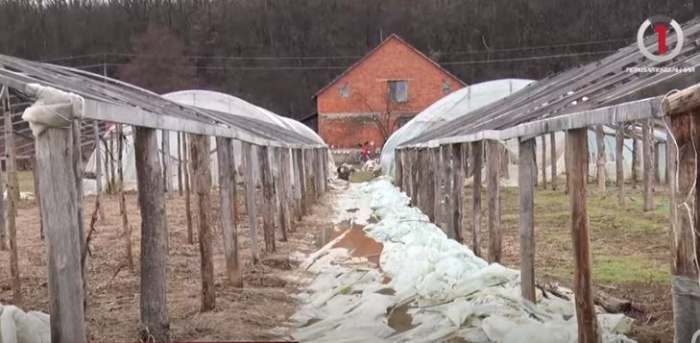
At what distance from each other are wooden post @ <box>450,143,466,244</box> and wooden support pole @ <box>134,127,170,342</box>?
17.5 feet

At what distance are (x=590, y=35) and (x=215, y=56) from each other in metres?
33.8

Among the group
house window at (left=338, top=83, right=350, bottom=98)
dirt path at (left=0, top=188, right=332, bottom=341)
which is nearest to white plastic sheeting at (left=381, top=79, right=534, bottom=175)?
dirt path at (left=0, top=188, right=332, bottom=341)

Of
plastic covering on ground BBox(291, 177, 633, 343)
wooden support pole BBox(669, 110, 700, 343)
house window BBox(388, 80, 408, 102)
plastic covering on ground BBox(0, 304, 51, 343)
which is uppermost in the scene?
house window BBox(388, 80, 408, 102)

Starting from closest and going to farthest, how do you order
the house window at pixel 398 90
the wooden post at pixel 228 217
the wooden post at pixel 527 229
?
the wooden post at pixel 527 229 < the wooden post at pixel 228 217 < the house window at pixel 398 90

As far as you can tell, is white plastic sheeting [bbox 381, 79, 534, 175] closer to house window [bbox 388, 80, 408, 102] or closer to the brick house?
the brick house

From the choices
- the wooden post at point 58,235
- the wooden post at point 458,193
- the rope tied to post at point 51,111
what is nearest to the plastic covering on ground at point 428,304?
the wooden post at point 458,193

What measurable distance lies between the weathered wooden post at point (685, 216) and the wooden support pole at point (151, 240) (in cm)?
332

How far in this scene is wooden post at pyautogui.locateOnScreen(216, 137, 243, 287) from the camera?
7.01m

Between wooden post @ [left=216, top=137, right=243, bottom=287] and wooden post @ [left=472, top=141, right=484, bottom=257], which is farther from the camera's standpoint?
wooden post @ [left=472, top=141, right=484, bottom=257]

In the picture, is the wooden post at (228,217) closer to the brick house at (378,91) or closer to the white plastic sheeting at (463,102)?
the white plastic sheeting at (463,102)

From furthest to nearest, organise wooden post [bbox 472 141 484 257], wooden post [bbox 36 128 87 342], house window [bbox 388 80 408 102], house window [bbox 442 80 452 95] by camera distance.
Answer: house window [bbox 388 80 408 102]
house window [bbox 442 80 452 95]
wooden post [bbox 472 141 484 257]
wooden post [bbox 36 128 87 342]

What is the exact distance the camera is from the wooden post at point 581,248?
4.60 metres

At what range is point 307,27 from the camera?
68500 millimetres

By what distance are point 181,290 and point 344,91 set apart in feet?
122
